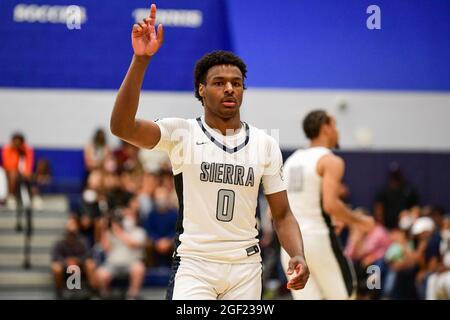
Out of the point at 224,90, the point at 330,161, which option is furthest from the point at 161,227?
the point at 224,90

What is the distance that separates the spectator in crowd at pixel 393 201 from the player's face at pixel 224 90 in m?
9.95

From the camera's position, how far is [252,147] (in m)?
6.10

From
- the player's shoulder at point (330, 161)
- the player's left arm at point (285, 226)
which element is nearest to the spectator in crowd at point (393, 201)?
the player's shoulder at point (330, 161)

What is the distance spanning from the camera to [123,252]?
13766mm

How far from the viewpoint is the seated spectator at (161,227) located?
556 inches

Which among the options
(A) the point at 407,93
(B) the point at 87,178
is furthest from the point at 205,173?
(A) the point at 407,93

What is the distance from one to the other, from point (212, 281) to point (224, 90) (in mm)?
1172

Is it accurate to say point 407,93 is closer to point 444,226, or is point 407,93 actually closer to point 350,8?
point 444,226

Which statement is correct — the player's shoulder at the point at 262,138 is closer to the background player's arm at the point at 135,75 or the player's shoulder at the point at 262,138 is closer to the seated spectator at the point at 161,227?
the background player's arm at the point at 135,75

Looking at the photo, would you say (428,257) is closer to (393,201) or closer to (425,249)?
(425,249)

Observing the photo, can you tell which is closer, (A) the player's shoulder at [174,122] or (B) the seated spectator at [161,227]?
(A) the player's shoulder at [174,122]

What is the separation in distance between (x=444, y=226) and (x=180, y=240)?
9.44m

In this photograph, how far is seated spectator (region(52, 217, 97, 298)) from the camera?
44.6 feet

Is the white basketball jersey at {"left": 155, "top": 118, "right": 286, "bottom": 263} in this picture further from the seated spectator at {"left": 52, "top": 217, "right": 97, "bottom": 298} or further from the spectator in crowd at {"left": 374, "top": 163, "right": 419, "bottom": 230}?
the spectator in crowd at {"left": 374, "top": 163, "right": 419, "bottom": 230}
